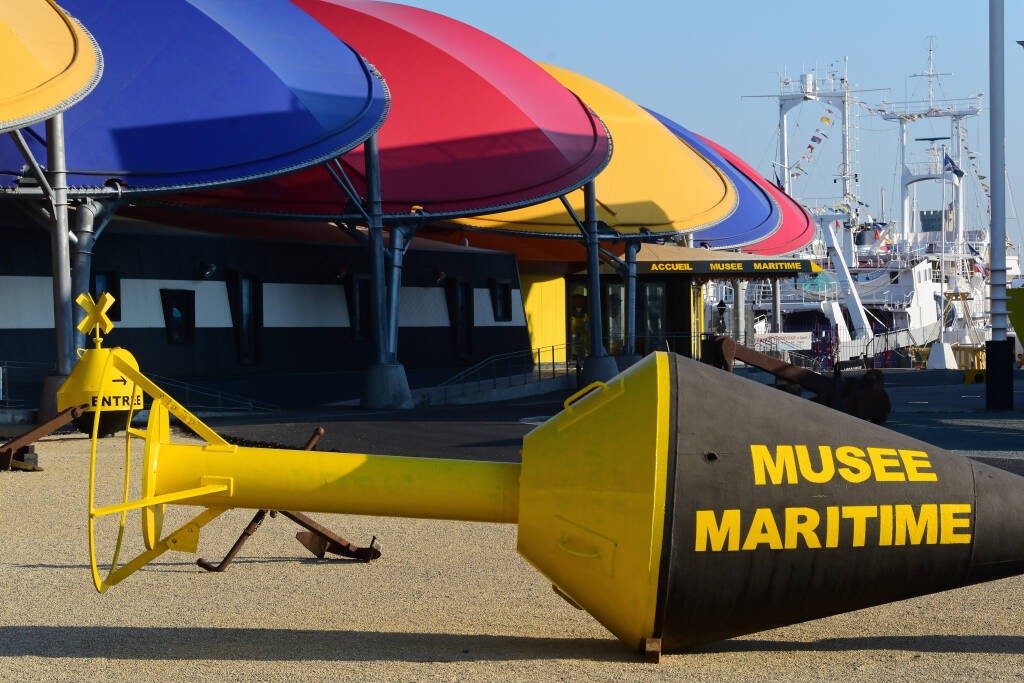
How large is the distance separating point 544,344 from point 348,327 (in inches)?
555

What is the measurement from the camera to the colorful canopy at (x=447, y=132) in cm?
3089

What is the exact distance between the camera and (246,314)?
96.6 ft

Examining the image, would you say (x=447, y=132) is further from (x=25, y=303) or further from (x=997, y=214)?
(x=997, y=214)

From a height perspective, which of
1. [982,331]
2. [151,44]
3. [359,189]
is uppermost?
[151,44]

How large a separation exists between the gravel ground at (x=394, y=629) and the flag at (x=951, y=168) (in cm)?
8048

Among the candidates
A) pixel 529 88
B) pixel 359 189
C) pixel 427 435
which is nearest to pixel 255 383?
pixel 359 189

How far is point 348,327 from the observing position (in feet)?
107

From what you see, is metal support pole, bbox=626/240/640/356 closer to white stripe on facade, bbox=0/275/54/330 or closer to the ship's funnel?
white stripe on facade, bbox=0/275/54/330

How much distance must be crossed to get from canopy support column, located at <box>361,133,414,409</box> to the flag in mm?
64769

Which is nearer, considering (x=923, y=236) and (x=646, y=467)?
(x=646, y=467)

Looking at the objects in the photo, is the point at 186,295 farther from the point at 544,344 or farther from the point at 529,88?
the point at 544,344

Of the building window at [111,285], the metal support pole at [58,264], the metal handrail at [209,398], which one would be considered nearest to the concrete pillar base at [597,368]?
the metal handrail at [209,398]

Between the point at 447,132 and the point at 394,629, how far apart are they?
27379 millimetres

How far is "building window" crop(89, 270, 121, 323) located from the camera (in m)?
26.4
